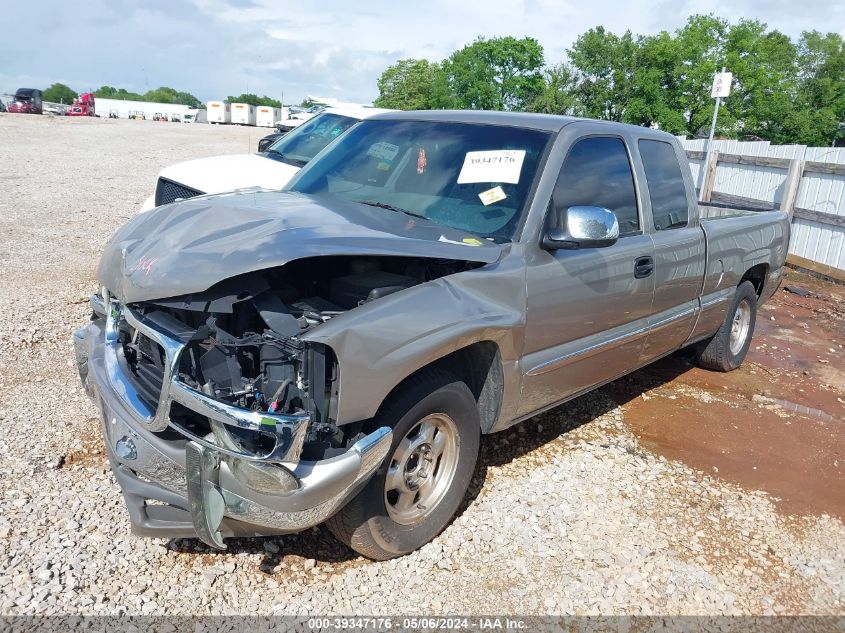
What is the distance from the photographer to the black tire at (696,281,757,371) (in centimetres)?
563

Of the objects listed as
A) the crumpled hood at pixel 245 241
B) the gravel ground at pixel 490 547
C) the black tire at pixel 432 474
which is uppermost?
the crumpled hood at pixel 245 241

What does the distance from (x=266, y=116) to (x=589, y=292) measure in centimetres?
7246

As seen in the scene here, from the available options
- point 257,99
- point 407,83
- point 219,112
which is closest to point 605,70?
point 407,83

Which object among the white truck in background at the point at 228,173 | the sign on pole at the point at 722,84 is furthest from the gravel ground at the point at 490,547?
the sign on pole at the point at 722,84

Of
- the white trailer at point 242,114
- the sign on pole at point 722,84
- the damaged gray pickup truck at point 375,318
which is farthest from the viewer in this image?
the white trailer at point 242,114

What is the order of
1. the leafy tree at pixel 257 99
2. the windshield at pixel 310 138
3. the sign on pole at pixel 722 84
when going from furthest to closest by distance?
the leafy tree at pixel 257 99 < the sign on pole at pixel 722 84 < the windshield at pixel 310 138

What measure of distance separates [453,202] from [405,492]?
1.49 meters

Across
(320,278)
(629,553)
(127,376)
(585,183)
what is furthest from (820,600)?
(127,376)

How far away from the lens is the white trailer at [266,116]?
230 ft

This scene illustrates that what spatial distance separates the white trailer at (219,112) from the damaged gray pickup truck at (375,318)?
7310cm

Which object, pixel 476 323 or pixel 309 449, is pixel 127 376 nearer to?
pixel 309 449

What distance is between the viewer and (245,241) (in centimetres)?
270

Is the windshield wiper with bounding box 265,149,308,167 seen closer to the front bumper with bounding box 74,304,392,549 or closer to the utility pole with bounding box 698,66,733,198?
the front bumper with bounding box 74,304,392,549

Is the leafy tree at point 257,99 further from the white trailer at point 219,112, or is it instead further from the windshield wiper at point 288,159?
the windshield wiper at point 288,159
